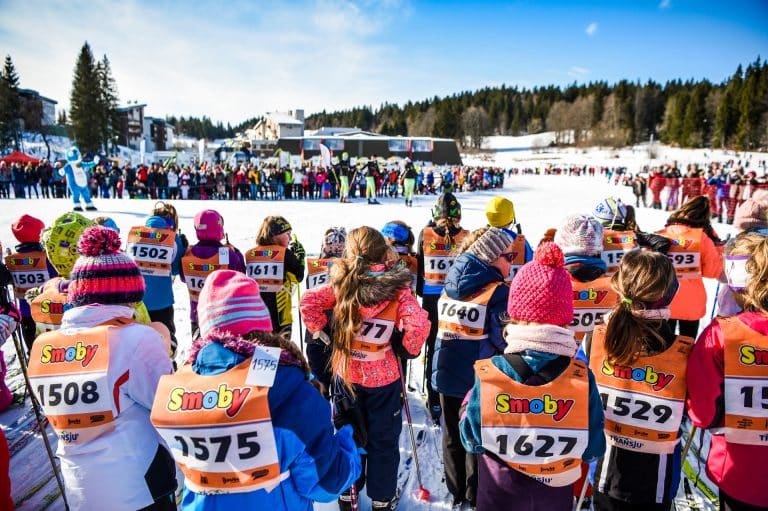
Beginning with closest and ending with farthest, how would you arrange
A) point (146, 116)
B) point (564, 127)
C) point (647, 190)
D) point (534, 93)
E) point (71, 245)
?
point (71, 245)
point (647, 190)
point (146, 116)
point (564, 127)
point (534, 93)

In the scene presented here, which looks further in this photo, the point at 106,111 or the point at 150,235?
the point at 106,111

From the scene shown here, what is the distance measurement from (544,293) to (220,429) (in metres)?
1.31

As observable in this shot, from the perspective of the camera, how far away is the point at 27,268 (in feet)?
14.5

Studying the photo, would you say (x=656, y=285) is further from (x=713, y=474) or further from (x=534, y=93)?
(x=534, y=93)

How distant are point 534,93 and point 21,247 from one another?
143 metres

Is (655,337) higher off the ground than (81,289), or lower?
lower

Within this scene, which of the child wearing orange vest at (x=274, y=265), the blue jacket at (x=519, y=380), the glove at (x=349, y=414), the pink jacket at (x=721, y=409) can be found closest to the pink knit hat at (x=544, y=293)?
the blue jacket at (x=519, y=380)

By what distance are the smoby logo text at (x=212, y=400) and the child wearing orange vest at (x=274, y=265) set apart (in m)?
2.87

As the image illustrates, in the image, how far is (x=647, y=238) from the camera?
14.3 feet

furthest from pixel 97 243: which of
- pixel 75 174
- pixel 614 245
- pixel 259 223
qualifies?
pixel 75 174

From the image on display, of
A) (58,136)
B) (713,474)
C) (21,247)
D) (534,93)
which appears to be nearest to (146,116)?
(58,136)

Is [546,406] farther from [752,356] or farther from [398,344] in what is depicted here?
[398,344]

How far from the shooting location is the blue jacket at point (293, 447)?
1531 millimetres

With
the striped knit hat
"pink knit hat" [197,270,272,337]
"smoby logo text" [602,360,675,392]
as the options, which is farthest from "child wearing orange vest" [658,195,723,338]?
the striped knit hat
